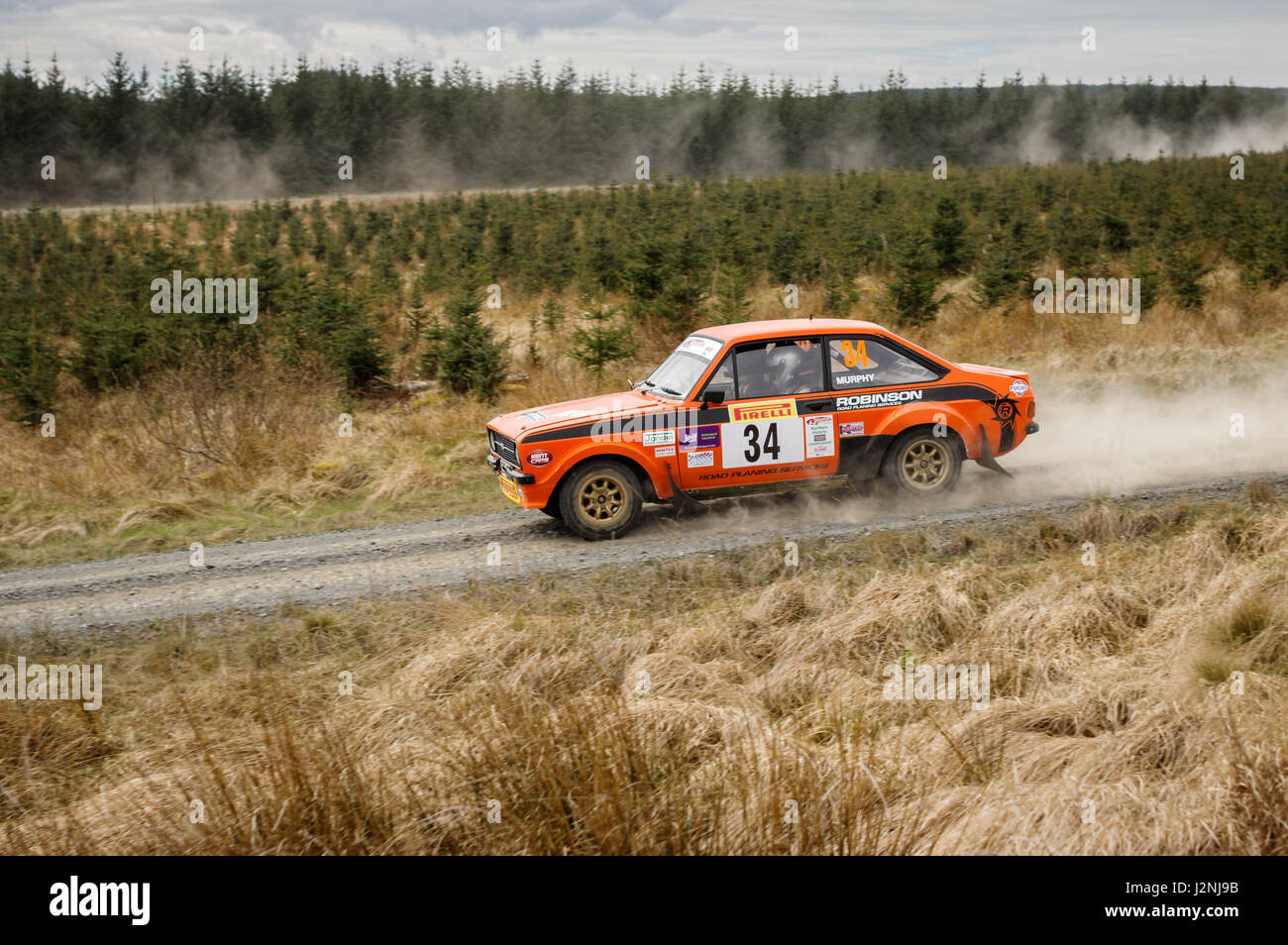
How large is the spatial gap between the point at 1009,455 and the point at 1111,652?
5651 mm

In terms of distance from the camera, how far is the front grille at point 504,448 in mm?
8565

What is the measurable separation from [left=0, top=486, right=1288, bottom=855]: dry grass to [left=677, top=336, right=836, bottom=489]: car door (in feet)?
3.85

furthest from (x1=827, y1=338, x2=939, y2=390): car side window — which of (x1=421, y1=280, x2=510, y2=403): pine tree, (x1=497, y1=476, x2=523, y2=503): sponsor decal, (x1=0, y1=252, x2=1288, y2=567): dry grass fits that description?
(x1=421, y1=280, x2=510, y2=403): pine tree

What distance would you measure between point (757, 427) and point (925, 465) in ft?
5.77

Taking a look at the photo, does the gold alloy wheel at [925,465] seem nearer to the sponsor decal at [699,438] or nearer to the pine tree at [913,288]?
the sponsor decal at [699,438]

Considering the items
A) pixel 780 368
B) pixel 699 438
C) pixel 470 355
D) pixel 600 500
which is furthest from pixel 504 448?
pixel 470 355

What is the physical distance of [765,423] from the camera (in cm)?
860

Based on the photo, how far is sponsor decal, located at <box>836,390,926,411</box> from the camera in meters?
8.77

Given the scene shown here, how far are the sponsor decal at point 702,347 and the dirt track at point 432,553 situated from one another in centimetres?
156

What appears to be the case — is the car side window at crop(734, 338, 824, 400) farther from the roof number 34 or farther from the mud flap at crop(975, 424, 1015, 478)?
the mud flap at crop(975, 424, 1015, 478)

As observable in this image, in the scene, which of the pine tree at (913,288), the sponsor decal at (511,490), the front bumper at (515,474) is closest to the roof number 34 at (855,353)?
the front bumper at (515,474)

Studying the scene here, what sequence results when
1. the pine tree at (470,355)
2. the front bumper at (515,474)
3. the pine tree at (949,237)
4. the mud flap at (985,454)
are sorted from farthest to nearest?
the pine tree at (949,237) → the pine tree at (470,355) → the mud flap at (985,454) → the front bumper at (515,474)
